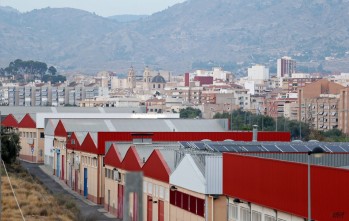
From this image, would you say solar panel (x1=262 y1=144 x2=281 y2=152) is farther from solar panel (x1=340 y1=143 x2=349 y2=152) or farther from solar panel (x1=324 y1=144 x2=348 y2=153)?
solar panel (x1=340 y1=143 x2=349 y2=152)

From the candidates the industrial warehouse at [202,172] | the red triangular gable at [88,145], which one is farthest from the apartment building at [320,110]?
the red triangular gable at [88,145]

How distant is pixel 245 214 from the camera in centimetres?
2505

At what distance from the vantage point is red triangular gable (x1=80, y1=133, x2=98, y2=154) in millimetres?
44844

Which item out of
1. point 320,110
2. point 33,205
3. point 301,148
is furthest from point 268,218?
point 320,110

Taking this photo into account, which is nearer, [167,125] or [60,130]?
[167,125]

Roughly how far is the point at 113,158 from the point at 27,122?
3053 centimetres

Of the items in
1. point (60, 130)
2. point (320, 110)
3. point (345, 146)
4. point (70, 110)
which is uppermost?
point (320, 110)

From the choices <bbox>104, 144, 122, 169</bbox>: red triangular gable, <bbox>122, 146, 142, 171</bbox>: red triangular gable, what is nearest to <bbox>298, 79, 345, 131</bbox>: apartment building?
<bbox>104, 144, 122, 169</bbox>: red triangular gable

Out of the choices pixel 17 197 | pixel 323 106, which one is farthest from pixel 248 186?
pixel 323 106

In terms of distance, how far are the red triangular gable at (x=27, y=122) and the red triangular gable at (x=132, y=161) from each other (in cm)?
3178

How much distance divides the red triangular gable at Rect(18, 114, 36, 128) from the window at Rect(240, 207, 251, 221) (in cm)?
4483

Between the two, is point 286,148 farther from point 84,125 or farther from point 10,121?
point 10,121

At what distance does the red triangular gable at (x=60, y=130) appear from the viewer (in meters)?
56.2

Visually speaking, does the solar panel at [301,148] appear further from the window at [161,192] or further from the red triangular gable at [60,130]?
the red triangular gable at [60,130]
